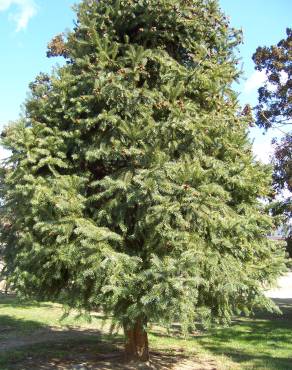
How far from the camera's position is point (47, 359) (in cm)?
892

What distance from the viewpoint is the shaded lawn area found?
28.9 ft

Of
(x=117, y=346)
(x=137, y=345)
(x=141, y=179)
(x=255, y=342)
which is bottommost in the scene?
(x=137, y=345)

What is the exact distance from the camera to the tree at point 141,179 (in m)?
6.32

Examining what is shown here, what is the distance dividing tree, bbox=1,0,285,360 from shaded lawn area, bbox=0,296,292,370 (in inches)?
48.4

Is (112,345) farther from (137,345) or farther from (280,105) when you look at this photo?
(280,105)

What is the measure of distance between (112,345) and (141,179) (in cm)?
565

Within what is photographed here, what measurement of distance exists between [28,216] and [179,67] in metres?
3.65

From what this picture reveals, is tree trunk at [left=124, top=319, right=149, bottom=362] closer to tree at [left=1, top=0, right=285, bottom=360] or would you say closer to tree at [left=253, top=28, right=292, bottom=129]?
tree at [left=1, top=0, right=285, bottom=360]

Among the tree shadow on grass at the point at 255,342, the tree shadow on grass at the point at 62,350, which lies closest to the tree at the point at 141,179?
the tree shadow on grass at the point at 62,350

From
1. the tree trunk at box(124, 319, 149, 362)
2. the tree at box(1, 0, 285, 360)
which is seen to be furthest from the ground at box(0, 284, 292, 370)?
the tree at box(1, 0, 285, 360)

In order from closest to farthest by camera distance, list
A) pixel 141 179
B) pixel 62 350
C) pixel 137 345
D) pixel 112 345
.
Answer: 1. pixel 141 179
2. pixel 137 345
3. pixel 62 350
4. pixel 112 345

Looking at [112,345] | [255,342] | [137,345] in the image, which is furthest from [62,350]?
[255,342]

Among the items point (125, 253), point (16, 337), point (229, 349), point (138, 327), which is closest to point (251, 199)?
point (125, 253)

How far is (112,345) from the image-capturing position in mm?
10539
